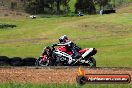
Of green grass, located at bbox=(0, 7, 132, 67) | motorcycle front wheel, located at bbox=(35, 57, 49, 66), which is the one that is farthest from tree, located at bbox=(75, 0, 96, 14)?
motorcycle front wheel, located at bbox=(35, 57, 49, 66)

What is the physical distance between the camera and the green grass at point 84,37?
1858 inches

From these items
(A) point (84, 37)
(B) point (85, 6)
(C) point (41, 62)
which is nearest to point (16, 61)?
(C) point (41, 62)

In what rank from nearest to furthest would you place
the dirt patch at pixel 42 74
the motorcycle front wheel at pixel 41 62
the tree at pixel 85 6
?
the dirt patch at pixel 42 74
the motorcycle front wheel at pixel 41 62
the tree at pixel 85 6

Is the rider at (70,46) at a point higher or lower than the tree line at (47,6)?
higher

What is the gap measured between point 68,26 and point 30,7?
8618 centimetres

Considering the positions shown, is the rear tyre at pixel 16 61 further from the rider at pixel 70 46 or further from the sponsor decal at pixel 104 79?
the sponsor decal at pixel 104 79

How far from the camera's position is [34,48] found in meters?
52.2

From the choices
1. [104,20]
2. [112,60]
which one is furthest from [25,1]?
[112,60]

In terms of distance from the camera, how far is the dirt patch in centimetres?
2199

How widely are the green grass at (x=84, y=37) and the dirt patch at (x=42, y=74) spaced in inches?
520

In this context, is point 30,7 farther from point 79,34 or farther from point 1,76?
point 1,76

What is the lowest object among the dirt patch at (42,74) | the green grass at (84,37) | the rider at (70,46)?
the green grass at (84,37)

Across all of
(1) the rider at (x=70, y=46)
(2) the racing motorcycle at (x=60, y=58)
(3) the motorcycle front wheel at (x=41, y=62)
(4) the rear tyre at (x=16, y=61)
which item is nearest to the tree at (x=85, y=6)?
(2) the racing motorcycle at (x=60, y=58)

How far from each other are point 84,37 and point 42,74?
130 feet
